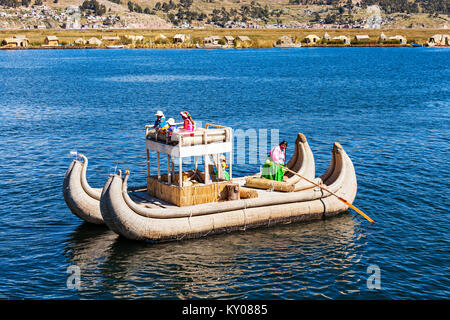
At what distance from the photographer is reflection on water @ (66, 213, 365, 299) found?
69.5 feet

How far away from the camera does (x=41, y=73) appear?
121 m

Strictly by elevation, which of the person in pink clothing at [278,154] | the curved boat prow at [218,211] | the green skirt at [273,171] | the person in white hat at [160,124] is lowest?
the curved boat prow at [218,211]

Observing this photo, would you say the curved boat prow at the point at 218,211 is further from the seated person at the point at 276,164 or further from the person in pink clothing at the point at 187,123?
the person in pink clothing at the point at 187,123

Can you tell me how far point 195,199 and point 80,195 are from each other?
542cm

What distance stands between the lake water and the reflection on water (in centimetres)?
8

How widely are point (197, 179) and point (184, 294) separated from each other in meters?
7.54

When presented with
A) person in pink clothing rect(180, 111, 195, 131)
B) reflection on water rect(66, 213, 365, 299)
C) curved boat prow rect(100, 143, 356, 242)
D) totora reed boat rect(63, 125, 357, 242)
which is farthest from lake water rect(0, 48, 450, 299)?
person in pink clothing rect(180, 111, 195, 131)

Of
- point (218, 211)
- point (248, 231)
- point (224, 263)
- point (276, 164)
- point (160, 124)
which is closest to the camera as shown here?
point (224, 263)

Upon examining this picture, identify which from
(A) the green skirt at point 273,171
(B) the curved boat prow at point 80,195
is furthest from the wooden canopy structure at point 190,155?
(A) the green skirt at point 273,171

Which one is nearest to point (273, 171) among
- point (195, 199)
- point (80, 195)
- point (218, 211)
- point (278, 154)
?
point (278, 154)

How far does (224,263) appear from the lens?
23203 millimetres

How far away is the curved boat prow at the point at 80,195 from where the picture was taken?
2580 centimetres

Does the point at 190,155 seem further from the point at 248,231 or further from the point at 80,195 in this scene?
the point at 80,195
